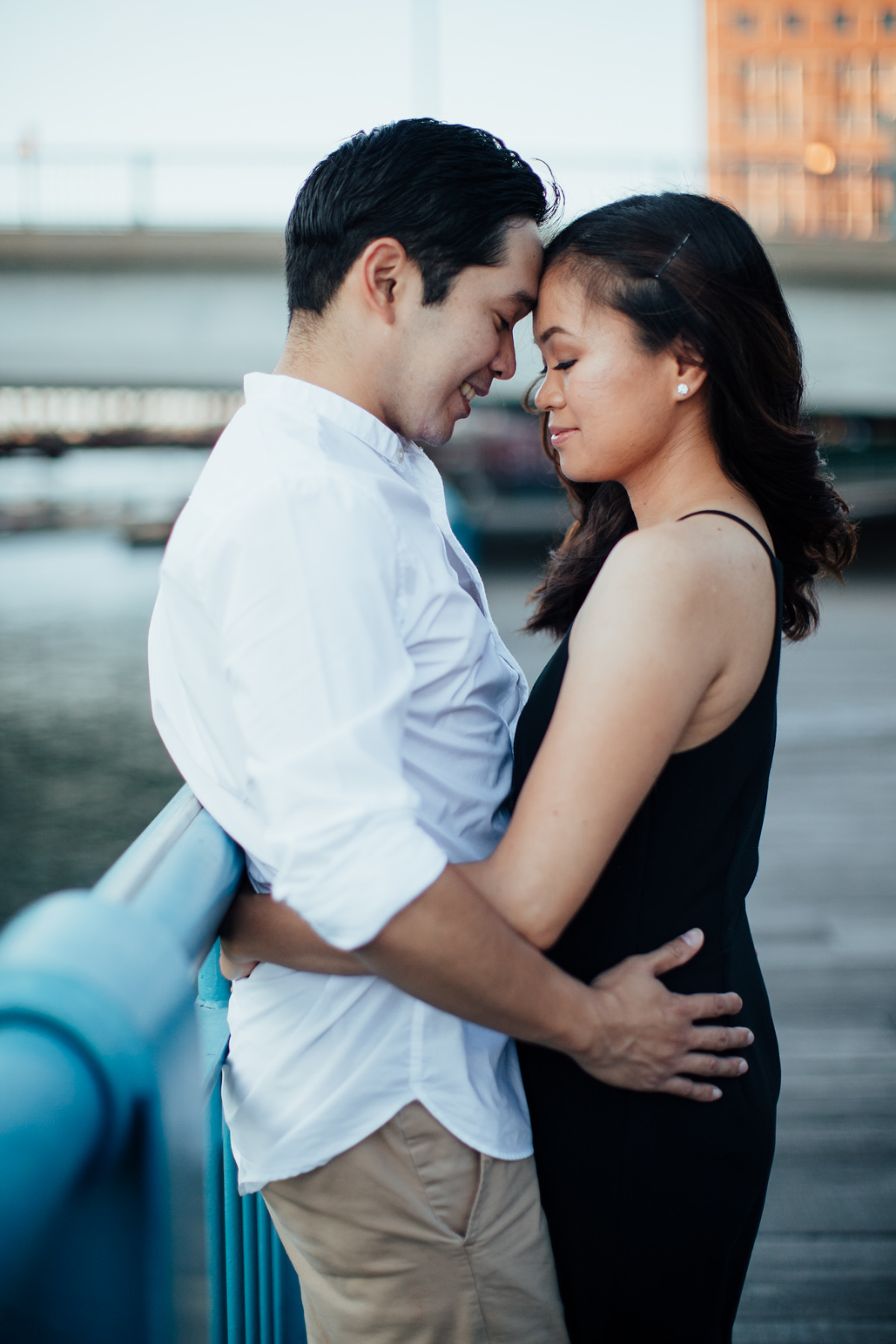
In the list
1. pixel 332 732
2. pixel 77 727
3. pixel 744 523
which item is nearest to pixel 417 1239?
pixel 332 732

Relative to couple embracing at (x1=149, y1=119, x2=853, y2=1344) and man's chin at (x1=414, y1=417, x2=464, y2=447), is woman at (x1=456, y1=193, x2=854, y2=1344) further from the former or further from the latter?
man's chin at (x1=414, y1=417, x2=464, y2=447)

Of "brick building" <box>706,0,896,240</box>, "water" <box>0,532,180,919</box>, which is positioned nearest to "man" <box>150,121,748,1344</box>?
"water" <box>0,532,180,919</box>

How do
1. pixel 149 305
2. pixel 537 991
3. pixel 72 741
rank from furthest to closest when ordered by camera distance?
1. pixel 149 305
2. pixel 72 741
3. pixel 537 991

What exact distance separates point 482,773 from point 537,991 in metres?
0.28

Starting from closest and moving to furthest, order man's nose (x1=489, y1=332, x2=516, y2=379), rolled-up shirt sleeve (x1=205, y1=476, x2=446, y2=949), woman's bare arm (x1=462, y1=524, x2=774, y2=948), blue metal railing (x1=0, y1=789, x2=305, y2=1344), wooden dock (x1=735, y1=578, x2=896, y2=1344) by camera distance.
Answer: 1. blue metal railing (x1=0, y1=789, x2=305, y2=1344)
2. rolled-up shirt sleeve (x1=205, y1=476, x2=446, y2=949)
3. woman's bare arm (x1=462, y1=524, x2=774, y2=948)
4. man's nose (x1=489, y1=332, x2=516, y2=379)
5. wooden dock (x1=735, y1=578, x2=896, y2=1344)

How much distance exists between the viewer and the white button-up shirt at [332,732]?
3.15 ft

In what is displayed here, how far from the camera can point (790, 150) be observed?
76.6 meters

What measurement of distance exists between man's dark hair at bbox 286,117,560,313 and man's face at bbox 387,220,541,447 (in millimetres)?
21

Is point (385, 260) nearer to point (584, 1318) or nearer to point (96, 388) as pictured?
point (584, 1318)

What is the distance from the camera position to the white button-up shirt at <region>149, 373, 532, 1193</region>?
3.15 ft

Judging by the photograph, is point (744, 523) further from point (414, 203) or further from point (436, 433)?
point (414, 203)

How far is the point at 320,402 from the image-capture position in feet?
4.17

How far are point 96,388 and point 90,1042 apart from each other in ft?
50.4

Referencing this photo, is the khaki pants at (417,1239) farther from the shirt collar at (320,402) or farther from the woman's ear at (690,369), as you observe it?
the woman's ear at (690,369)
